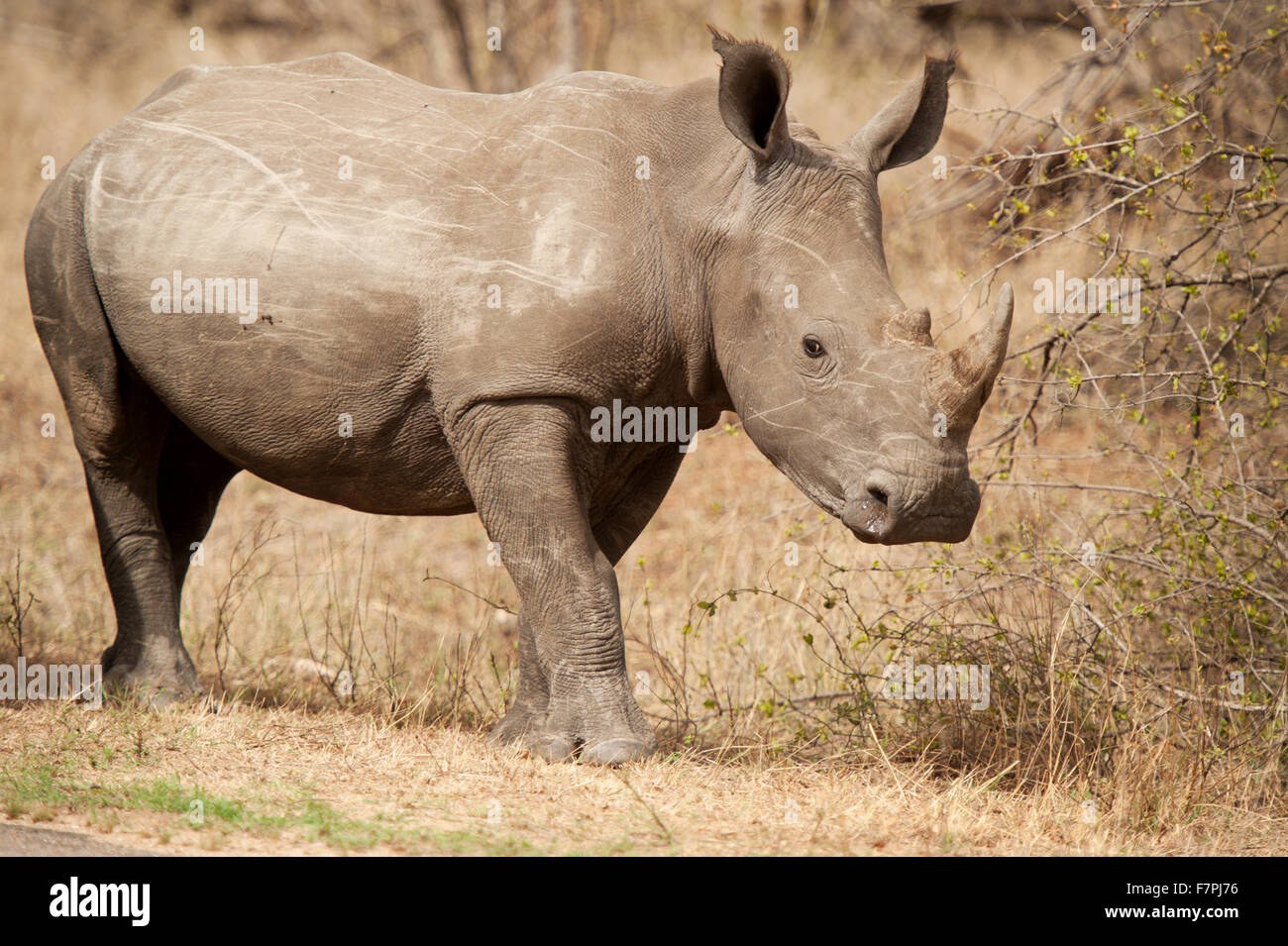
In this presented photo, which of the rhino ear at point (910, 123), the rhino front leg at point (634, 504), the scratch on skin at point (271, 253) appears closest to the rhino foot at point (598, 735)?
the rhino front leg at point (634, 504)

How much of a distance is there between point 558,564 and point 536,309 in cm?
89

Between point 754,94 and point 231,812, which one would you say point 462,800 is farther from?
point 754,94

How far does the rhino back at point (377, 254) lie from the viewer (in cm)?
516

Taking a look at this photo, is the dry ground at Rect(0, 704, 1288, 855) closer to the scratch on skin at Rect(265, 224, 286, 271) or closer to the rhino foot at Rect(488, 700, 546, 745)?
the rhino foot at Rect(488, 700, 546, 745)

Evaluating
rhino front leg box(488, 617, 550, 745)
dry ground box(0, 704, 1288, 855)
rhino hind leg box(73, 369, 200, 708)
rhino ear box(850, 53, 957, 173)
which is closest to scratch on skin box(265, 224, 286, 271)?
rhino hind leg box(73, 369, 200, 708)

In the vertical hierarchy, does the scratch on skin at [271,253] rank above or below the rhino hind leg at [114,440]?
above

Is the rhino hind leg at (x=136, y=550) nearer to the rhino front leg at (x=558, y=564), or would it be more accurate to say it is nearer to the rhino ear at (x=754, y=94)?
the rhino front leg at (x=558, y=564)

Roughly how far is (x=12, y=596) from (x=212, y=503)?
3.32 ft

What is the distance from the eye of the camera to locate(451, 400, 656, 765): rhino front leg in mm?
5199

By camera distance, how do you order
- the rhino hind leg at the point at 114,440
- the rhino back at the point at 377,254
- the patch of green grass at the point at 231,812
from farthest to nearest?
the rhino hind leg at the point at 114,440
the rhino back at the point at 377,254
the patch of green grass at the point at 231,812

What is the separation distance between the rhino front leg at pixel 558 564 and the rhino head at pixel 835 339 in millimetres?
679

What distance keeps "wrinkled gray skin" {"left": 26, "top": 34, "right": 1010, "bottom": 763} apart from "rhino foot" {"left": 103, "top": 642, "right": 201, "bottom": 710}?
0.94 meters
